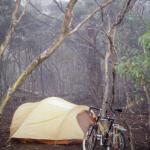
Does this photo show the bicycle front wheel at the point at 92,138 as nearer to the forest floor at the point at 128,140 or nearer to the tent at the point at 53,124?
the forest floor at the point at 128,140

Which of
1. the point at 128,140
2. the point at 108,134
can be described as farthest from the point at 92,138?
the point at 128,140

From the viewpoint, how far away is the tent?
380 inches

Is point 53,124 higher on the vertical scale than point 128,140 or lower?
higher

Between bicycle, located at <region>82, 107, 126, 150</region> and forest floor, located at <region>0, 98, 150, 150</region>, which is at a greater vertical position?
bicycle, located at <region>82, 107, 126, 150</region>

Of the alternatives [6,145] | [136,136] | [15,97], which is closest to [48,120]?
[6,145]

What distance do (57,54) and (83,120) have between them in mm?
16134

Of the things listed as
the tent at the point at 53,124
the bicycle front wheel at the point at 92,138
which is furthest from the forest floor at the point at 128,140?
the bicycle front wheel at the point at 92,138

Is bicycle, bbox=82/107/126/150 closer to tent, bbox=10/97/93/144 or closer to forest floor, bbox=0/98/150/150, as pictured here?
forest floor, bbox=0/98/150/150

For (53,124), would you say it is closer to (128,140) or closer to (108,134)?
(128,140)

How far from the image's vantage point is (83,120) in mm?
10133

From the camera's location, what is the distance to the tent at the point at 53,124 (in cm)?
966

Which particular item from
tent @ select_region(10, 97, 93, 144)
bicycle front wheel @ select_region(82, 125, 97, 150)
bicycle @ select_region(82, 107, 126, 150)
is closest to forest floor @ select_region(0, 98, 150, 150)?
tent @ select_region(10, 97, 93, 144)

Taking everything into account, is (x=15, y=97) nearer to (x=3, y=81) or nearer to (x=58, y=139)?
(x=3, y=81)

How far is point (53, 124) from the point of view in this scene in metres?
9.84
